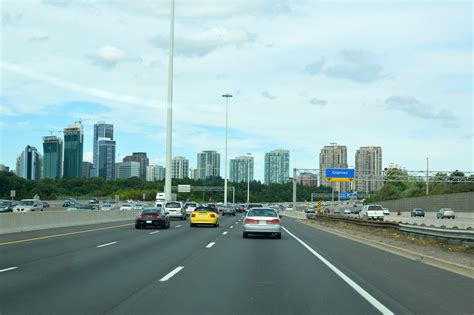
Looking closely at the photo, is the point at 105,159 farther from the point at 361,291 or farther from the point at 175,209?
the point at 361,291

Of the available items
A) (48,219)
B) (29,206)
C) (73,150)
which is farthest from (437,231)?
(73,150)

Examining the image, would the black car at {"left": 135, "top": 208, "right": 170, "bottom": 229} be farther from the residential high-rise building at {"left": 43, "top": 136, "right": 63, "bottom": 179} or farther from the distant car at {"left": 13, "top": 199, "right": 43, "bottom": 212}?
the residential high-rise building at {"left": 43, "top": 136, "right": 63, "bottom": 179}

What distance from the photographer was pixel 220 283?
41.4ft

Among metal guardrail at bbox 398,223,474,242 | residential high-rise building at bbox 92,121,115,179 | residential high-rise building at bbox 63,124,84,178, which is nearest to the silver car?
metal guardrail at bbox 398,223,474,242

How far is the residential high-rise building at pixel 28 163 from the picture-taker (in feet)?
419

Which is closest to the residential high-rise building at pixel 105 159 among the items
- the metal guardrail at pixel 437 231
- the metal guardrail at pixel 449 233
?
the metal guardrail at pixel 437 231

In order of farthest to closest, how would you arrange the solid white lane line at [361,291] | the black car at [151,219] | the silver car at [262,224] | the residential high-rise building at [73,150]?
the residential high-rise building at [73,150] < the black car at [151,219] < the silver car at [262,224] < the solid white lane line at [361,291]

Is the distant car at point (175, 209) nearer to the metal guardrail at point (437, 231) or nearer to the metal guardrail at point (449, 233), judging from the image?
the metal guardrail at point (437, 231)

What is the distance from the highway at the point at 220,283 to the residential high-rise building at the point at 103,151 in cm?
14832

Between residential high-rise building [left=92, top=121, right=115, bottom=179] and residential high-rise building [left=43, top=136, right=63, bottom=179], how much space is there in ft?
59.1

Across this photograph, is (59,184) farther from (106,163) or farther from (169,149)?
(169,149)

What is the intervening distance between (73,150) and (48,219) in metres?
110

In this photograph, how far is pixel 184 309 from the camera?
31.2ft

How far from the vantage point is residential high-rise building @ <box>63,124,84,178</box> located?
12681 centimetres
